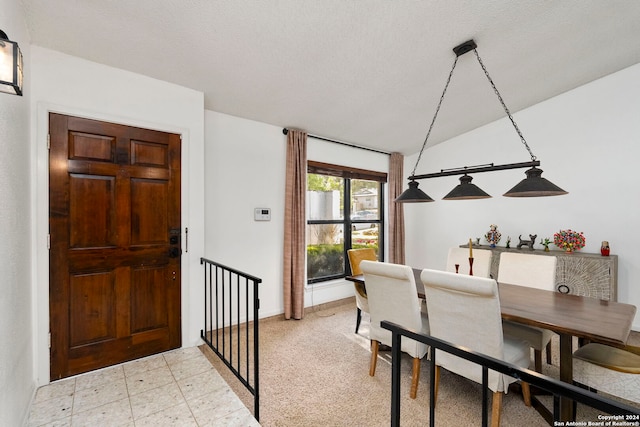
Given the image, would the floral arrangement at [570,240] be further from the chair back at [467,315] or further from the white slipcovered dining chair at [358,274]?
the chair back at [467,315]

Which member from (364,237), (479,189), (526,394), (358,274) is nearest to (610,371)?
(526,394)

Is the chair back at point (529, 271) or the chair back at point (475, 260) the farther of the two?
the chair back at point (475, 260)

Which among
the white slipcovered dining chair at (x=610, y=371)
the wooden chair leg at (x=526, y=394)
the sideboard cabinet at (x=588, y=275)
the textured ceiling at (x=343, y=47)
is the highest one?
the textured ceiling at (x=343, y=47)

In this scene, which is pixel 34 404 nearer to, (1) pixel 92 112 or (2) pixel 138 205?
(2) pixel 138 205

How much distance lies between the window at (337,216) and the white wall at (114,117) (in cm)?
171

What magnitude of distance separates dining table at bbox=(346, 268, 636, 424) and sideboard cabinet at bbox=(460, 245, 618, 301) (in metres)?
1.51

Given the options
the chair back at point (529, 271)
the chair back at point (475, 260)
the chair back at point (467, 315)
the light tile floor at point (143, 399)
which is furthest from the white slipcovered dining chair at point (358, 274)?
the light tile floor at point (143, 399)

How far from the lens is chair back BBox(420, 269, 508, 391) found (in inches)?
67.5

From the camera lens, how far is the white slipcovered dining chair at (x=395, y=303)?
2135mm

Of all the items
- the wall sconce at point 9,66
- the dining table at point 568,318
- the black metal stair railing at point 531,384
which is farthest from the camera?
the dining table at point 568,318

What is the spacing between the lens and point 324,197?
443 cm

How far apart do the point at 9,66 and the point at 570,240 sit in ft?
16.7

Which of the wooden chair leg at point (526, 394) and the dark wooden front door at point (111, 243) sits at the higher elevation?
the dark wooden front door at point (111, 243)

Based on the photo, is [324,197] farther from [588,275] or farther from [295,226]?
[588,275]
